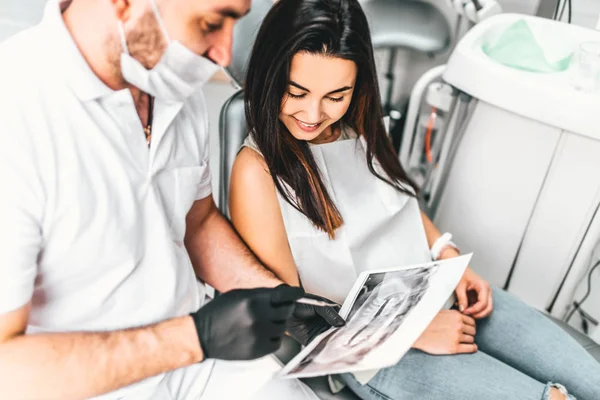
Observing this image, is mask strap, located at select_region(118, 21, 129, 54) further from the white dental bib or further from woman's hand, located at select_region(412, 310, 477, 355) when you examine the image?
woman's hand, located at select_region(412, 310, 477, 355)

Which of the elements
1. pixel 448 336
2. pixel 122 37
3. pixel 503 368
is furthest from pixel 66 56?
pixel 503 368

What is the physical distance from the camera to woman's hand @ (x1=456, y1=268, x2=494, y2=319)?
1.17 m

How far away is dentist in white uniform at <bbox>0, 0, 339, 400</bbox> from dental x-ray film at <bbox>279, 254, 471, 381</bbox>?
118 millimetres

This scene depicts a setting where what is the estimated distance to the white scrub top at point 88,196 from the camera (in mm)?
645

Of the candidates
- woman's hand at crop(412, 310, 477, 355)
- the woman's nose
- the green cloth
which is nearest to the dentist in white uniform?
the woman's nose

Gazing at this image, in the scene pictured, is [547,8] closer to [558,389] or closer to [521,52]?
[521,52]

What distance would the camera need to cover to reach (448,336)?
1079 mm

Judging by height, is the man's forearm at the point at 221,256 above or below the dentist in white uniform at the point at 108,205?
below

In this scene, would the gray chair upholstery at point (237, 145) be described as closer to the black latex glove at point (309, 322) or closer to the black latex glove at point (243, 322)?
the black latex glove at point (309, 322)

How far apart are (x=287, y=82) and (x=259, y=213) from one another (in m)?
0.25

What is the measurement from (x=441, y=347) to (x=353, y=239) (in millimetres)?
288

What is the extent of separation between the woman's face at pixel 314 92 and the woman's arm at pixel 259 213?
105mm

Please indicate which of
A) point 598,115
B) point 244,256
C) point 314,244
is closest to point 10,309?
point 244,256

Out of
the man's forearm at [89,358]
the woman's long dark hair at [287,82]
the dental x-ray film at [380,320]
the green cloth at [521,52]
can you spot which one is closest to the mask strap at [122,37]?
the woman's long dark hair at [287,82]
